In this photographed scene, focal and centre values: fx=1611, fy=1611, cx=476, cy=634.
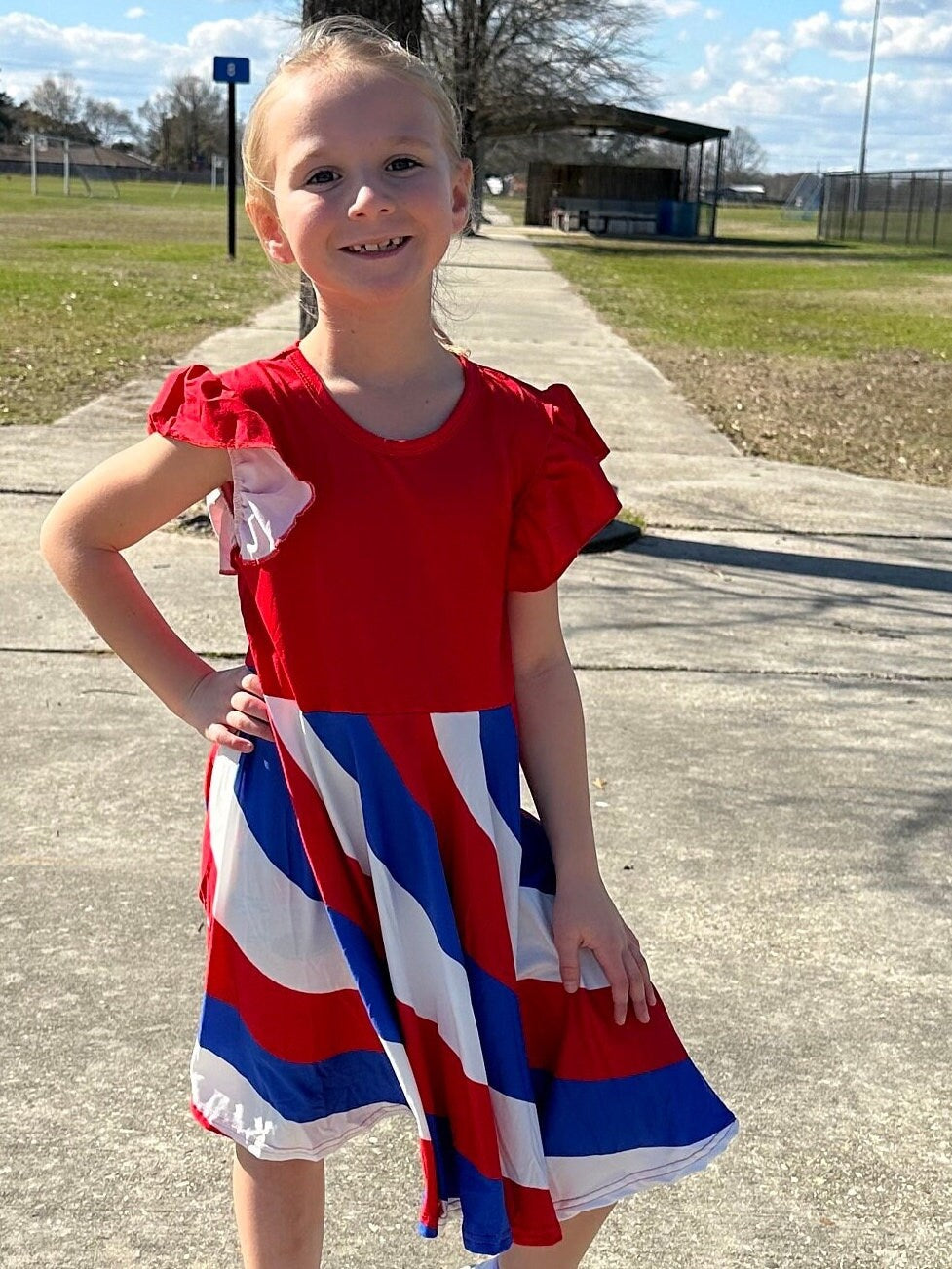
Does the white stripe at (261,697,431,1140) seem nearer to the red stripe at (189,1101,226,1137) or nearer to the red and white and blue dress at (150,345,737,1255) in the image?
the red and white and blue dress at (150,345,737,1255)

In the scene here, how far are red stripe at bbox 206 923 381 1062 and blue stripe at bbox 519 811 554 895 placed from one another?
0.23 m

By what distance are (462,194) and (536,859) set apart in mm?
774

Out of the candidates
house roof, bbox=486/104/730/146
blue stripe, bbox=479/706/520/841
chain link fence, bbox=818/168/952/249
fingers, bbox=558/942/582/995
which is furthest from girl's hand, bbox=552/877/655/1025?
chain link fence, bbox=818/168/952/249

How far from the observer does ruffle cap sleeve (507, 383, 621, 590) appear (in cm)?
173

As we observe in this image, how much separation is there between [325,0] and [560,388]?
4.58 m

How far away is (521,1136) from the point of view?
1.64 m

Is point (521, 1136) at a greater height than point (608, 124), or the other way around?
point (608, 124)

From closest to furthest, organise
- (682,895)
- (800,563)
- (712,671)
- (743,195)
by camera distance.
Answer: (682,895) < (712,671) < (800,563) < (743,195)

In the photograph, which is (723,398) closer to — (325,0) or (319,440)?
(325,0)

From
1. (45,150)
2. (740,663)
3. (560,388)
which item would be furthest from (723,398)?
(45,150)

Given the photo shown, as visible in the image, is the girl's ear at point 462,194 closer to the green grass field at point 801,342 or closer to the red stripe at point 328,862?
the red stripe at point 328,862

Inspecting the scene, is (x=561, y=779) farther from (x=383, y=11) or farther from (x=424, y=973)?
(x=383, y=11)

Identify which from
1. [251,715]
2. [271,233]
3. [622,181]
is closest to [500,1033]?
[251,715]

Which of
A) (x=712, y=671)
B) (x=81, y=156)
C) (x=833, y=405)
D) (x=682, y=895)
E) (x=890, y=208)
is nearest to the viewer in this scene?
(x=682, y=895)
